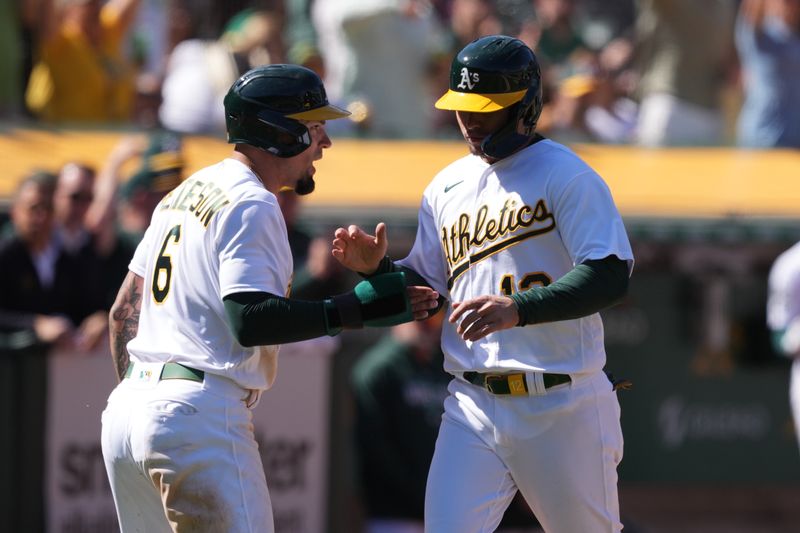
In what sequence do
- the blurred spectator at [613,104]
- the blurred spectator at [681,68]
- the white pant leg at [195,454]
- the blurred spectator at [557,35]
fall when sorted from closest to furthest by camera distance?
the white pant leg at [195,454]
the blurred spectator at [681,68]
the blurred spectator at [613,104]
the blurred spectator at [557,35]

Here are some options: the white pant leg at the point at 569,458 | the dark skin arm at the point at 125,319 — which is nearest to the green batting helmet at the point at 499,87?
the white pant leg at the point at 569,458

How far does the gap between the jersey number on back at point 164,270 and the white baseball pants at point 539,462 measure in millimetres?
991

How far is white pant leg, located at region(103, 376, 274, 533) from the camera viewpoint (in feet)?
13.1

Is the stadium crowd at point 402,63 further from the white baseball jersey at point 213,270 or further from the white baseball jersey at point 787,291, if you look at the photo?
the white baseball jersey at point 213,270

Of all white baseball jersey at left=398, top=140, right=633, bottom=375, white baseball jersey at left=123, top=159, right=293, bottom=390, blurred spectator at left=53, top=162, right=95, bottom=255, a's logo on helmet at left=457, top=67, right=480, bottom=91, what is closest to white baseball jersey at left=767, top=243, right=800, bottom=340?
white baseball jersey at left=398, top=140, right=633, bottom=375

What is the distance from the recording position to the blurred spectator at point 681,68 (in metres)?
9.89

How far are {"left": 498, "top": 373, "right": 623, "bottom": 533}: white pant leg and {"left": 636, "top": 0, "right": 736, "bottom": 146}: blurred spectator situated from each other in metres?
5.82

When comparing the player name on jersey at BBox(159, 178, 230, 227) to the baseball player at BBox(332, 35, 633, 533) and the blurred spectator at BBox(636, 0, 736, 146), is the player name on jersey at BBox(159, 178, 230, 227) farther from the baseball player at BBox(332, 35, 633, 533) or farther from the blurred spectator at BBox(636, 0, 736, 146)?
the blurred spectator at BBox(636, 0, 736, 146)

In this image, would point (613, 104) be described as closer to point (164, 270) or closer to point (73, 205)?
point (73, 205)

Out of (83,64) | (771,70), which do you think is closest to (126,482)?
(83,64)

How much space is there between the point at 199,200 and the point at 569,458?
4.25ft

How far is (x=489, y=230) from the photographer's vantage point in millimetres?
4402

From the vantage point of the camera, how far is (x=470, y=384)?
4.48 m

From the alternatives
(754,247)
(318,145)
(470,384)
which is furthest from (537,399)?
(754,247)
